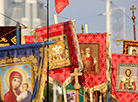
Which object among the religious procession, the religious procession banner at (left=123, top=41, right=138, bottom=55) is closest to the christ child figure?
the religious procession

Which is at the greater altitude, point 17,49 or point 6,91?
point 17,49

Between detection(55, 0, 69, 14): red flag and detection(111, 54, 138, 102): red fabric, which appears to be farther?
detection(111, 54, 138, 102): red fabric

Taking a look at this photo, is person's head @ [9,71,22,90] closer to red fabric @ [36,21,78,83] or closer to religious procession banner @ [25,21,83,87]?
religious procession banner @ [25,21,83,87]

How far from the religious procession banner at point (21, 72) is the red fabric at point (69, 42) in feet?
16.9

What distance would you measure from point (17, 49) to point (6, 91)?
4.87 feet

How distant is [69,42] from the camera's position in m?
21.3

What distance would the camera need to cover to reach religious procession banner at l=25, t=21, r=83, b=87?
21.3 meters

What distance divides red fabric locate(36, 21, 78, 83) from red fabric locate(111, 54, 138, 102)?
376 cm

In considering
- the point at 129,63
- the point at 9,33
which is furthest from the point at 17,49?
the point at 129,63

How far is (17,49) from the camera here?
53.7 feet

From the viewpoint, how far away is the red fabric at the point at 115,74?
24.6 metres

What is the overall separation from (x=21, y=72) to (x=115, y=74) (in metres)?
9.45

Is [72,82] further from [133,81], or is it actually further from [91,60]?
[133,81]

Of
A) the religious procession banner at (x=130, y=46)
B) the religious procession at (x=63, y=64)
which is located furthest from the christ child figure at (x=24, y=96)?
the religious procession banner at (x=130, y=46)
